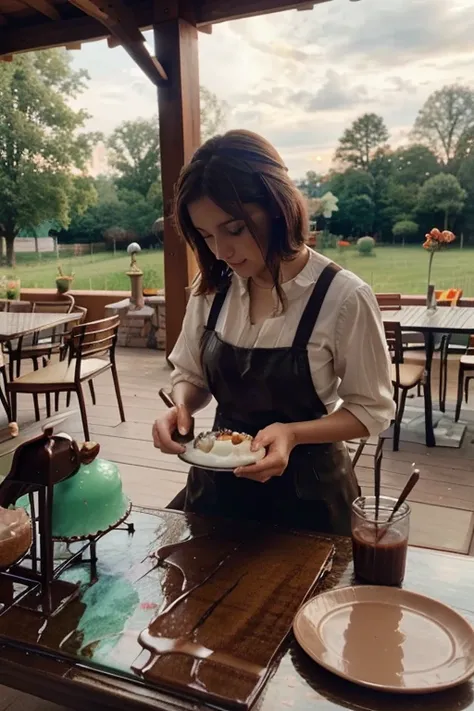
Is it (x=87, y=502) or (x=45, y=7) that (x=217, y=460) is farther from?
(x=45, y=7)

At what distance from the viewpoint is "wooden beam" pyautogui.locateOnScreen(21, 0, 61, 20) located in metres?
5.06

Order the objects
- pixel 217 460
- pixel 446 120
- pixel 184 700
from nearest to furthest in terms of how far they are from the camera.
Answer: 1. pixel 184 700
2. pixel 217 460
3. pixel 446 120

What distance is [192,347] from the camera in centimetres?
155

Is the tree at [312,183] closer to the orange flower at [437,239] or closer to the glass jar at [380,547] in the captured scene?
the orange flower at [437,239]

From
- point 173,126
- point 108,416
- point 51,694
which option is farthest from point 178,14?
point 51,694

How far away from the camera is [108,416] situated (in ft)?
15.3

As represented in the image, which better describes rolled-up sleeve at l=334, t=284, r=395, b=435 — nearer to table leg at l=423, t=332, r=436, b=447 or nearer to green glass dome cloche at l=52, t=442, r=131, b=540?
green glass dome cloche at l=52, t=442, r=131, b=540

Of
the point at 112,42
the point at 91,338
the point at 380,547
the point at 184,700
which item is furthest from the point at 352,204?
the point at 184,700

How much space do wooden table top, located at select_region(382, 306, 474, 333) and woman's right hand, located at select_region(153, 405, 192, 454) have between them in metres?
2.76

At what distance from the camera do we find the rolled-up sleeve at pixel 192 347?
155 centimetres

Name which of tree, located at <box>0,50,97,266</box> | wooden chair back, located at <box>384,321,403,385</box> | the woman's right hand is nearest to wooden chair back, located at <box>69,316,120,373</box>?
wooden chair back, located at <box>384,321,403,385</box>

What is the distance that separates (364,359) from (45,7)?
535 cm

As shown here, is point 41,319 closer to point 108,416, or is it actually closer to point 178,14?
point 108,416

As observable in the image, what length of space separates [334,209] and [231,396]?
5.75 metres
